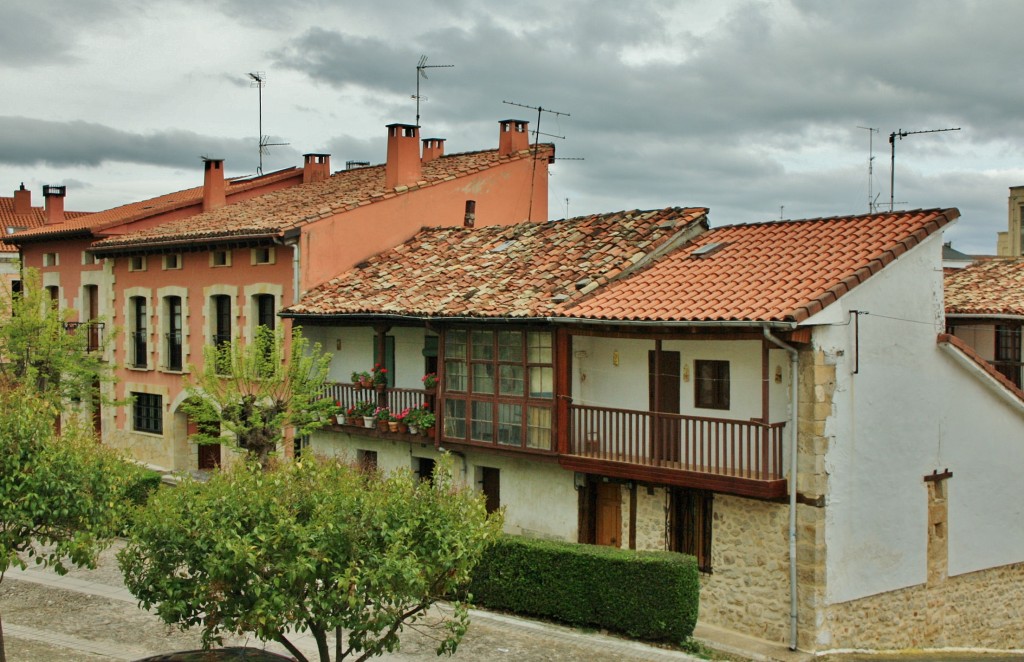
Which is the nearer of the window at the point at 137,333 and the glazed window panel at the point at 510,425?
the glazed window panel at the point at 510,425

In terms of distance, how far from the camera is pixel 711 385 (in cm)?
1742

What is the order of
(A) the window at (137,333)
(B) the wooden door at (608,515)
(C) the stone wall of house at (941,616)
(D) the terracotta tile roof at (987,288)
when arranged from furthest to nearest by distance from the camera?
(A) the window at (137,333), (D) the terracotta tile roof at (987,288), (B) the wooden door at (608,515), (C) the stone wall of house at (941,616)

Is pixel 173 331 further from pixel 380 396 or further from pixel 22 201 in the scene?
pixel 22 201

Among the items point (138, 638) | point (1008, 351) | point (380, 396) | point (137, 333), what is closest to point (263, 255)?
point (380, 396)

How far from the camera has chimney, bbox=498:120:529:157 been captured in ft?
92.9

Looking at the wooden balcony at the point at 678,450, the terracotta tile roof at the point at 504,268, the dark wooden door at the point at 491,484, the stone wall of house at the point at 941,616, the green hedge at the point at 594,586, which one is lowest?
the stone wall of house at the point at 941,616

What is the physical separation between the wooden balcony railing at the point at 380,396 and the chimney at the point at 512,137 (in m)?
8.44

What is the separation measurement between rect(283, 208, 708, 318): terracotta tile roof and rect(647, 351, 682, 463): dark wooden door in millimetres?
1815

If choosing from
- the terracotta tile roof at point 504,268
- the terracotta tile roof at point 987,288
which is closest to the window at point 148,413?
the terracotta tile roof at point 504,268

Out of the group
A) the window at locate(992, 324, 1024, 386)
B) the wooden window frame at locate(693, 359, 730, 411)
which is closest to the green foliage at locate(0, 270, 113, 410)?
the wooden window frame at locate(693, 359, 730, 411)

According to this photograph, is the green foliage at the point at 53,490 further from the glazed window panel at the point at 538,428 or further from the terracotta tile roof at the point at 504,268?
the terracotta tile roof at the point at 504,268

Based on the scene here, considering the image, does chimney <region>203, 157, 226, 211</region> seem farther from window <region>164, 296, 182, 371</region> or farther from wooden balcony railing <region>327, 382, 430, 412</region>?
wooden balcony railing <region>327, 382, 430, 412</region>

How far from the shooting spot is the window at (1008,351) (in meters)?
22.0

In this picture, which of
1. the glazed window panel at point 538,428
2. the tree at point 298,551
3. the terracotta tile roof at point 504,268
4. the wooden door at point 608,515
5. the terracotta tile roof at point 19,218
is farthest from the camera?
the terracotta tile roof at point 19,218
